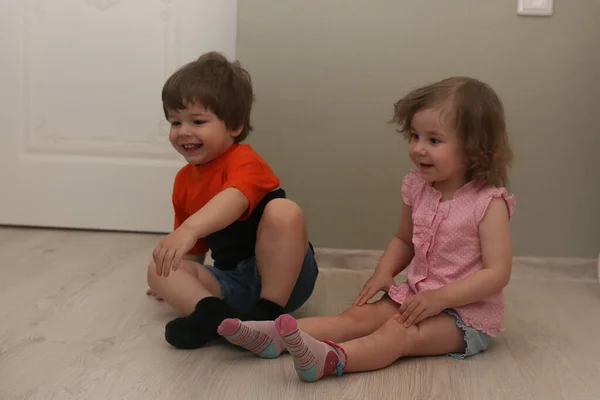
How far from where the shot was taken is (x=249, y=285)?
4.37 ft

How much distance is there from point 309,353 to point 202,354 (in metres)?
0.23

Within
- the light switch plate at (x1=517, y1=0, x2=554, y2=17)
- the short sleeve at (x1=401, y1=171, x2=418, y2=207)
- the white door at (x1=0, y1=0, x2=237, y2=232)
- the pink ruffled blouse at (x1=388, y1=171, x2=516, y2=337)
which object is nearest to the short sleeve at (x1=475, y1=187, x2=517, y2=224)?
the pink ruffled blouse at (x1=388, y1=171, x2=516, y2=337)

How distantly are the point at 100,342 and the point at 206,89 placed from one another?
1.59ft

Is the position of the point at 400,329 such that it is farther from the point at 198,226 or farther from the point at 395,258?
the point at 198,226

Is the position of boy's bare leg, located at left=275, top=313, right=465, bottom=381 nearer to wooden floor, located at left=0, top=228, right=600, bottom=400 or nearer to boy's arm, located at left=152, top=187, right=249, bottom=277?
wooden floor, located at left=0, top=228, right=600, bottom=400

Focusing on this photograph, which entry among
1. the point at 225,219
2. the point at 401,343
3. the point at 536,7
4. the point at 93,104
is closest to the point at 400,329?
the point at 401,343

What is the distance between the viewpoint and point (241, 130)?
4.41 ft

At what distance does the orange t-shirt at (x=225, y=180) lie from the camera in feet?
4.02

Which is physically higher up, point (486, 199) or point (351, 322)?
point (486, 199)

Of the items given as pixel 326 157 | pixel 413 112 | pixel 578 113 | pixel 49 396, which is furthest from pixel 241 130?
pixel 578 113

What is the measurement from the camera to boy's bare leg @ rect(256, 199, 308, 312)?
1217mm

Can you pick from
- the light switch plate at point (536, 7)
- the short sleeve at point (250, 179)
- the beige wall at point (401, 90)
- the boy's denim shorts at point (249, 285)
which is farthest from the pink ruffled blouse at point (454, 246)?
the light switch plate at point (536, 7)

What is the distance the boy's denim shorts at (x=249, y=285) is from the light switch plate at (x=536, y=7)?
0.83 meters

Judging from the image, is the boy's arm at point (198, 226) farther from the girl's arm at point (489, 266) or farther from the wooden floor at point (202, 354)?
the girl's arm at point (489, 266)
